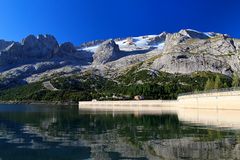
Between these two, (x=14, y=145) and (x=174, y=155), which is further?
(x=14, y=145)

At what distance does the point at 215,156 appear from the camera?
94.8 feet

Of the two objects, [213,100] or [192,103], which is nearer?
[213,100]

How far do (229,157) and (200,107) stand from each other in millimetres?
92104

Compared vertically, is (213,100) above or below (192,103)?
above

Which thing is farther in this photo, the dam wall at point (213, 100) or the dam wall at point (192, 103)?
the dam wall at point (192, 103)

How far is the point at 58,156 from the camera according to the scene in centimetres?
3106

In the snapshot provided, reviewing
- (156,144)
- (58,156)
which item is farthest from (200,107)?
(58,156)

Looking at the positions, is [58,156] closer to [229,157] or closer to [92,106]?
[229,157]

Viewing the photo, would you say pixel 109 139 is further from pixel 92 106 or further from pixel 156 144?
pixel 92 106

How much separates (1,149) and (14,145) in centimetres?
300

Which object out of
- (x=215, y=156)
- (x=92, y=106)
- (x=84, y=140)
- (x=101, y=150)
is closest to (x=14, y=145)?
(x=84, y=140)

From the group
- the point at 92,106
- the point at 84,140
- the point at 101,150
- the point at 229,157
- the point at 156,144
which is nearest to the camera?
the point at 229,157

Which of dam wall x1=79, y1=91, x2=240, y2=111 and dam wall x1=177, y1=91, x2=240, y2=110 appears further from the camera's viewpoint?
dam wall x1=79, y1=91, x2=240, y2=111

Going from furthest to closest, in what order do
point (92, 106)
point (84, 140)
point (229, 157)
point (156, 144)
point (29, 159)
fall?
point (92, 106) < point (84, 140) < point (156, 144) < point (29, 159) < point (229, 157)
